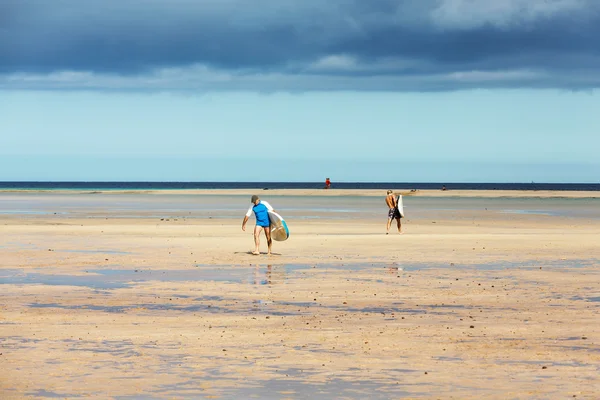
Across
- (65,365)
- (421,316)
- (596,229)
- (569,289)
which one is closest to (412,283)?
(569,289)

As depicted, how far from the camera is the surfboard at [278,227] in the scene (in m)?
29.1

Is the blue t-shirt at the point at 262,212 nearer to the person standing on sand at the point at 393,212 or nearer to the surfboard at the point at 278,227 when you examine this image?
the surfboard at the point at 278,227

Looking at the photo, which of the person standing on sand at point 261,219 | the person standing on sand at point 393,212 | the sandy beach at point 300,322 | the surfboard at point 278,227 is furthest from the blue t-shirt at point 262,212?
the person standing on sand at point 393,212

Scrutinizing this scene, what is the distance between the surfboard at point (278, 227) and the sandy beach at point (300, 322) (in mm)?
864

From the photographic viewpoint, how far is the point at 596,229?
45000 mm

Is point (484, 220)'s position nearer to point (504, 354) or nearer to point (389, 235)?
point (389, 235)

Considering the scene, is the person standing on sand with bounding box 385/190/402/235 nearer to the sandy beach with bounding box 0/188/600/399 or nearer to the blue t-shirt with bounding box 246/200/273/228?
the sandy beach with bounding box 0/188/600/399

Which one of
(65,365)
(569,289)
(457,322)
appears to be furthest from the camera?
(569,289)

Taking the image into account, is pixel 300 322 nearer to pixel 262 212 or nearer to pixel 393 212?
pixel 262 212

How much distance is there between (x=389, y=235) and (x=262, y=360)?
26892mm

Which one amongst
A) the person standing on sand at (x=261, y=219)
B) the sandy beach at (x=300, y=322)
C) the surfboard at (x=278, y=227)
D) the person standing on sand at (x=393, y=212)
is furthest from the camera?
the person standing on sand at (x=393, y=212)

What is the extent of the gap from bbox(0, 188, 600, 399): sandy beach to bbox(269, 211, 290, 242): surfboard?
86 centimetres

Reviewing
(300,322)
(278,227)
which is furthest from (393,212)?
(300,322)

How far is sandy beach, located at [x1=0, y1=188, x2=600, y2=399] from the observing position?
10961mm
